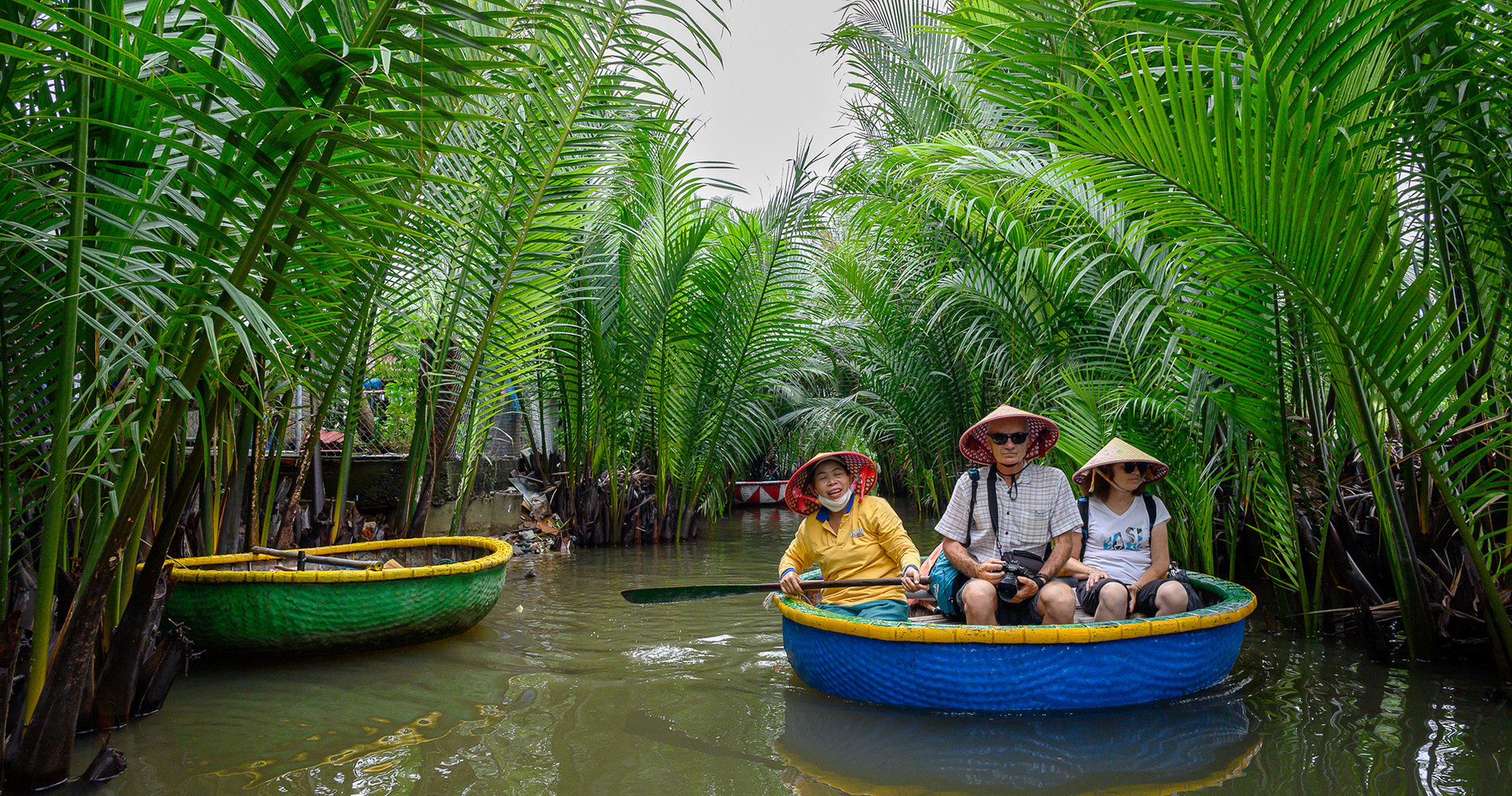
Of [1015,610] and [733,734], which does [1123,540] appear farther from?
[733,734]

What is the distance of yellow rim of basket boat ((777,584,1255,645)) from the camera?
347 centimetres

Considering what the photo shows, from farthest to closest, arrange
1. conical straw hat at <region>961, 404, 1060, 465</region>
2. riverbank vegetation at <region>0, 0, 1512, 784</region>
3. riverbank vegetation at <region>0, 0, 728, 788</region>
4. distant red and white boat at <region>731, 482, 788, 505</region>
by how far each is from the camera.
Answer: distant red and white boat at <region>731, 482, 788, 505</region>, conical straw hat at <region>961, 404, 1060, 465</region>, riverbank vegetation at <region>0, 0, 1512, 784</region>, riverbank vegetation at <region>0, 0, 728, 788</region>

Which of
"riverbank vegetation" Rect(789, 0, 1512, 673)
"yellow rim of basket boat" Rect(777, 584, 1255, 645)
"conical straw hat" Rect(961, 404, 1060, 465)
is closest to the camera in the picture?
"riverbank vegetation" Rect(789, 0, 1512, 673)

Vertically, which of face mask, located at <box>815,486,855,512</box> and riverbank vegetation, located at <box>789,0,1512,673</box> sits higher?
riverbank vegetation, located at <box>789,0,1512,673</box>

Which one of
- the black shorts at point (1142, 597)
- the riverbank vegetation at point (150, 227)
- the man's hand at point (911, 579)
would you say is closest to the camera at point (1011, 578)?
the black shorts at point (1142, 597)

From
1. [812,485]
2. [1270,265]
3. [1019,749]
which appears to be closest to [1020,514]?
[812,485]

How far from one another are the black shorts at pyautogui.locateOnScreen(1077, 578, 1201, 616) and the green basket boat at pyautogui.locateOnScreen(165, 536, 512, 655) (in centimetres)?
300

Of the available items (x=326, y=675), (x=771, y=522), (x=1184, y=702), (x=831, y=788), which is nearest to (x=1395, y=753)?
(x=1184, y=702)

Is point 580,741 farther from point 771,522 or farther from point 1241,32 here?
point 771,522

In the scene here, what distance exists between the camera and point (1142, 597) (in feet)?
13.3

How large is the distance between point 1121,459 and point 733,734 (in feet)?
6.68

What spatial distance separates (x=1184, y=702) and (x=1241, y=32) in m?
2.61

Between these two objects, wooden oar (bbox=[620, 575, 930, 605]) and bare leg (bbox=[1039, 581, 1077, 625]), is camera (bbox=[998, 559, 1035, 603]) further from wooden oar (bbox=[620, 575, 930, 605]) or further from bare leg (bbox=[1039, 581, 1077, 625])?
wooden oar (bbox=[620, 575, 930, 605])

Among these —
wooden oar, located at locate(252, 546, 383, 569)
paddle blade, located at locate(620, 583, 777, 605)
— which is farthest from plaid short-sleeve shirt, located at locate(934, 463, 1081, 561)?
wooden oar, located at locate(252, 546, 383, 569)
